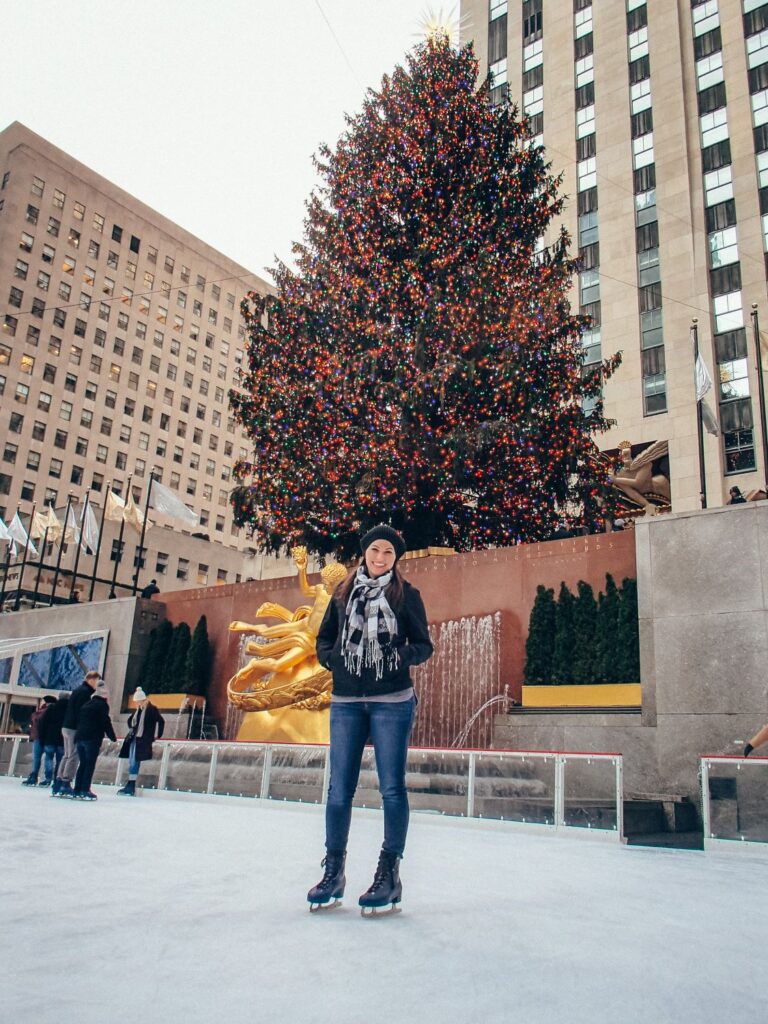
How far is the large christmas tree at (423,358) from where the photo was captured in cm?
1931

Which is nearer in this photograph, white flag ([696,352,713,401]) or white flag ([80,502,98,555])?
white flag ([696,352,713,401])

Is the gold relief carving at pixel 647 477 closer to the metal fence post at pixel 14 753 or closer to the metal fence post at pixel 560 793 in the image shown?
the metal fence post at pixel 14 753

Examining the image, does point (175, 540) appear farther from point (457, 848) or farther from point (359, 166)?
point (457, 848)

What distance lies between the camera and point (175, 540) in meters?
57.8

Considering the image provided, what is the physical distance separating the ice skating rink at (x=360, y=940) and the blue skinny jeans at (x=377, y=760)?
0.35m

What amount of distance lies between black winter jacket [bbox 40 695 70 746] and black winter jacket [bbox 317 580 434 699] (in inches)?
396

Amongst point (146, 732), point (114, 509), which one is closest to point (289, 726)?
point (146, 732)

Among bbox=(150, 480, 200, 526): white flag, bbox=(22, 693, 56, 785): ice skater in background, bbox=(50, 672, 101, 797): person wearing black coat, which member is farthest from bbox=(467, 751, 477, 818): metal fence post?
bbox=(150, 480, 200, 526): white flag

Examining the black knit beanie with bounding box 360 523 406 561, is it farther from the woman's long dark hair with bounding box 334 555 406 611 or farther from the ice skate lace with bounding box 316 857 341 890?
the ice skate lace with bounding box 316 857 341 890

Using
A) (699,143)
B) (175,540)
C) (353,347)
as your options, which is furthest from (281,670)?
(175,540)

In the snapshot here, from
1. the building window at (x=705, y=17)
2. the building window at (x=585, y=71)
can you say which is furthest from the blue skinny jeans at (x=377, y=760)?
the building window at (x=585, y=71)

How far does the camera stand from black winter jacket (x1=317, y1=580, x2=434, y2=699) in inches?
148

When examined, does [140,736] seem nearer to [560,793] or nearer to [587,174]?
[560,793]

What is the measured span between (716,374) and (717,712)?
2957cm
